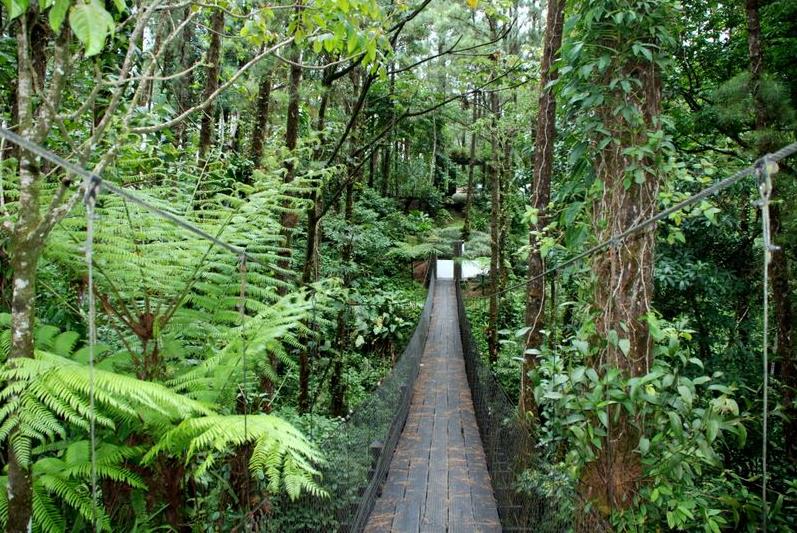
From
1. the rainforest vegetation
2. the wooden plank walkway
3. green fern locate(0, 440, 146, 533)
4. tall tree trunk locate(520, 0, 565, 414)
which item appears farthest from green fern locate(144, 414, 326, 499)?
tall tree trunk locate(520, 0, 565, 414)

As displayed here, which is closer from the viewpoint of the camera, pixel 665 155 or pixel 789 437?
pixel 665 155

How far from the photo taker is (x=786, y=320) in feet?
9.15

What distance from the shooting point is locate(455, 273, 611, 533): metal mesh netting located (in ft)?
5.57

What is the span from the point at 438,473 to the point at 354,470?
1059mm

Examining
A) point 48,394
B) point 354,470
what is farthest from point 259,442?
point 354,470

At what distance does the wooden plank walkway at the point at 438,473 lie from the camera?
2.62 meters

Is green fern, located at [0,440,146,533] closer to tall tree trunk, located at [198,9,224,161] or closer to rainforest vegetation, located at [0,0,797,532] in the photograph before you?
rainforest vegetation, located at [0,0,797,532]

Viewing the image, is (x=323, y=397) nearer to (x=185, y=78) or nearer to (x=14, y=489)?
(x=185, y=78)

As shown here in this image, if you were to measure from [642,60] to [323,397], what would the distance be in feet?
15.4

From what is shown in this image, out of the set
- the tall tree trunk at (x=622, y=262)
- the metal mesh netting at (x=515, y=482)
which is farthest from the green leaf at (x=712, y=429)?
the metal mesh netting at (x=515, y=482)

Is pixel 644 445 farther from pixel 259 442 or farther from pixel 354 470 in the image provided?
pixel 354 470

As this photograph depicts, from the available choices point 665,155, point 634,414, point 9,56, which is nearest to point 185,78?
point 9,56

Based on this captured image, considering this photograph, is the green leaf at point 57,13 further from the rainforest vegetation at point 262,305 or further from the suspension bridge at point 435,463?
the suspension bridge at point 435,463

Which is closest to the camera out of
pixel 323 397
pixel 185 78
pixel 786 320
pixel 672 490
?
pixel 672 490
